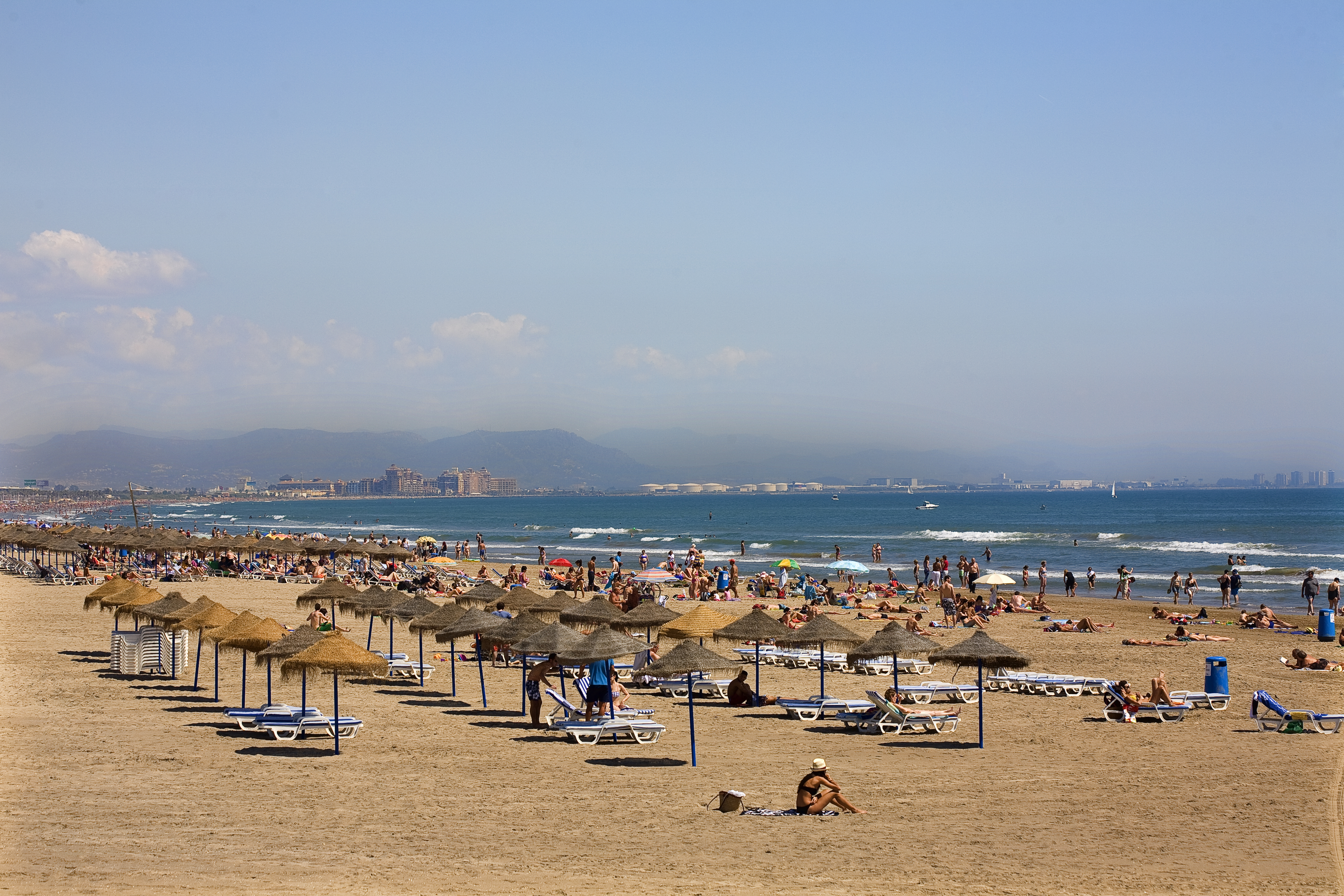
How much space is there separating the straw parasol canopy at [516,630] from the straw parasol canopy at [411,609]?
86.9 inches

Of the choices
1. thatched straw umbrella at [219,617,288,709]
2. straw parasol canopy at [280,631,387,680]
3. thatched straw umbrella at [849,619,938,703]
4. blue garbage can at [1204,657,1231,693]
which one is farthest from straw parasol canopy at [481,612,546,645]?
blue garbage can at [1204,657,1231,693]

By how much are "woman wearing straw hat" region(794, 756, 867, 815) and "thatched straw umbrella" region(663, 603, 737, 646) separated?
5496 millimetres

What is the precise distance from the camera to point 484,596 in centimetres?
2094

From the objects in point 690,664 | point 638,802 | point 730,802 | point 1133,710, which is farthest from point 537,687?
point 1133,710

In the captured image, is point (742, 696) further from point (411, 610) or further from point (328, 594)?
point (328, 594)

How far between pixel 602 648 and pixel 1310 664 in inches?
594

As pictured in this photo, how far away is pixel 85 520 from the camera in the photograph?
447 feet

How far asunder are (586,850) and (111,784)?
5290mm

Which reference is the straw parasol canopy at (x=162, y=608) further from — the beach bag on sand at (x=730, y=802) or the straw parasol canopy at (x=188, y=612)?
the beach bag on sand at (x=730, y=802)

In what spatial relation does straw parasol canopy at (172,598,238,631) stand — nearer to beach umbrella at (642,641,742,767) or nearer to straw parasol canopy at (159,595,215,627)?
straw parasol canopy at (159,595,215,627)

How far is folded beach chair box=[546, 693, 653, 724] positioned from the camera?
15016 millimetres

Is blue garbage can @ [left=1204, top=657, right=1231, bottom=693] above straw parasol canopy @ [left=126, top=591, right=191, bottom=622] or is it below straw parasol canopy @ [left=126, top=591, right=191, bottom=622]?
below

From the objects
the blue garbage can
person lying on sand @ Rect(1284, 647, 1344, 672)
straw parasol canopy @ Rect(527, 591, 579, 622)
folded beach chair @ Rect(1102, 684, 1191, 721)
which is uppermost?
straw parasol canopy @ Rect(527, 591, 579, 622)

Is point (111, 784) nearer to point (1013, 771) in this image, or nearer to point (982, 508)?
point (1013, 771)
